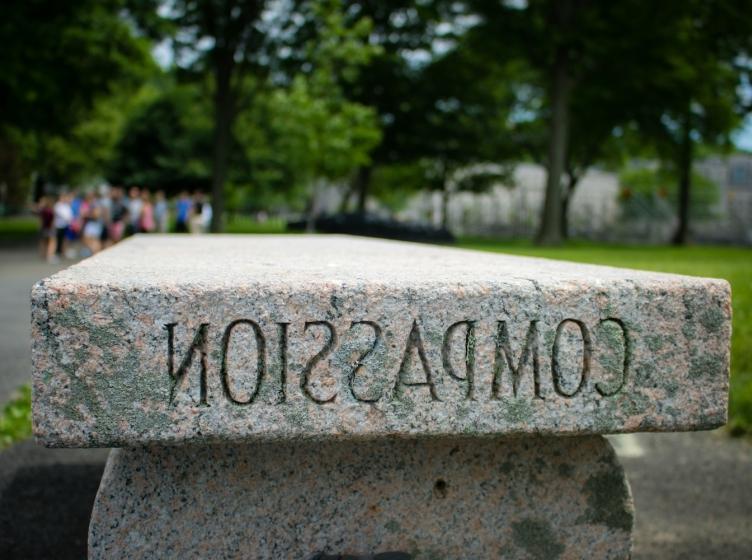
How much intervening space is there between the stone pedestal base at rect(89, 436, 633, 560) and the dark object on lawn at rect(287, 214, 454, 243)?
25.0m

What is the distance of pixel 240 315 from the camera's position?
1881 mm

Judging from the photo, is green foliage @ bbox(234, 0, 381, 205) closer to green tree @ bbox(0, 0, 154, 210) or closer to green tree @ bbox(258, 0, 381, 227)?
green tree @ bbox(258, 0, 381, 227)

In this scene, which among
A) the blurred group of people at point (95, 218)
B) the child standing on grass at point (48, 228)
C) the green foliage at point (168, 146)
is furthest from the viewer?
the green foliage at point (168, 146)

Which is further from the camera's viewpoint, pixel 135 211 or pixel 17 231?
pixel 17 231

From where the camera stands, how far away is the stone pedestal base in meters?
2.21

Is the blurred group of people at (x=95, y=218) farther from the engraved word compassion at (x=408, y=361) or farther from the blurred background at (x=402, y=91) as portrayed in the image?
the engraved word compassion at (x=408, y=361)

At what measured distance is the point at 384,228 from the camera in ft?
90.1

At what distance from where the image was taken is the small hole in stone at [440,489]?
233 cm

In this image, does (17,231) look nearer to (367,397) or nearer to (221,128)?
(221,128)

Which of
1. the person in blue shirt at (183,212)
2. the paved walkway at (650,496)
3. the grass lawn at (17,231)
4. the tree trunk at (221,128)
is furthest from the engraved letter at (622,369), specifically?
the grass lawn at (17,231)

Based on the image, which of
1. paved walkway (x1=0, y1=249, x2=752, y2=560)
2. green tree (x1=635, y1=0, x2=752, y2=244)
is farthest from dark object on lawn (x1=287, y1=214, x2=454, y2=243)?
paved walkway (x1=0, y1=249, x2=752, y2=560)

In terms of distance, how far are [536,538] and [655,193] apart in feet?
204

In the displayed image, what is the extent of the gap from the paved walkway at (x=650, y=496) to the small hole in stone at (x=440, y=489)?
117 cm

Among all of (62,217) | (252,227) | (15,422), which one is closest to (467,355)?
(15,422)
